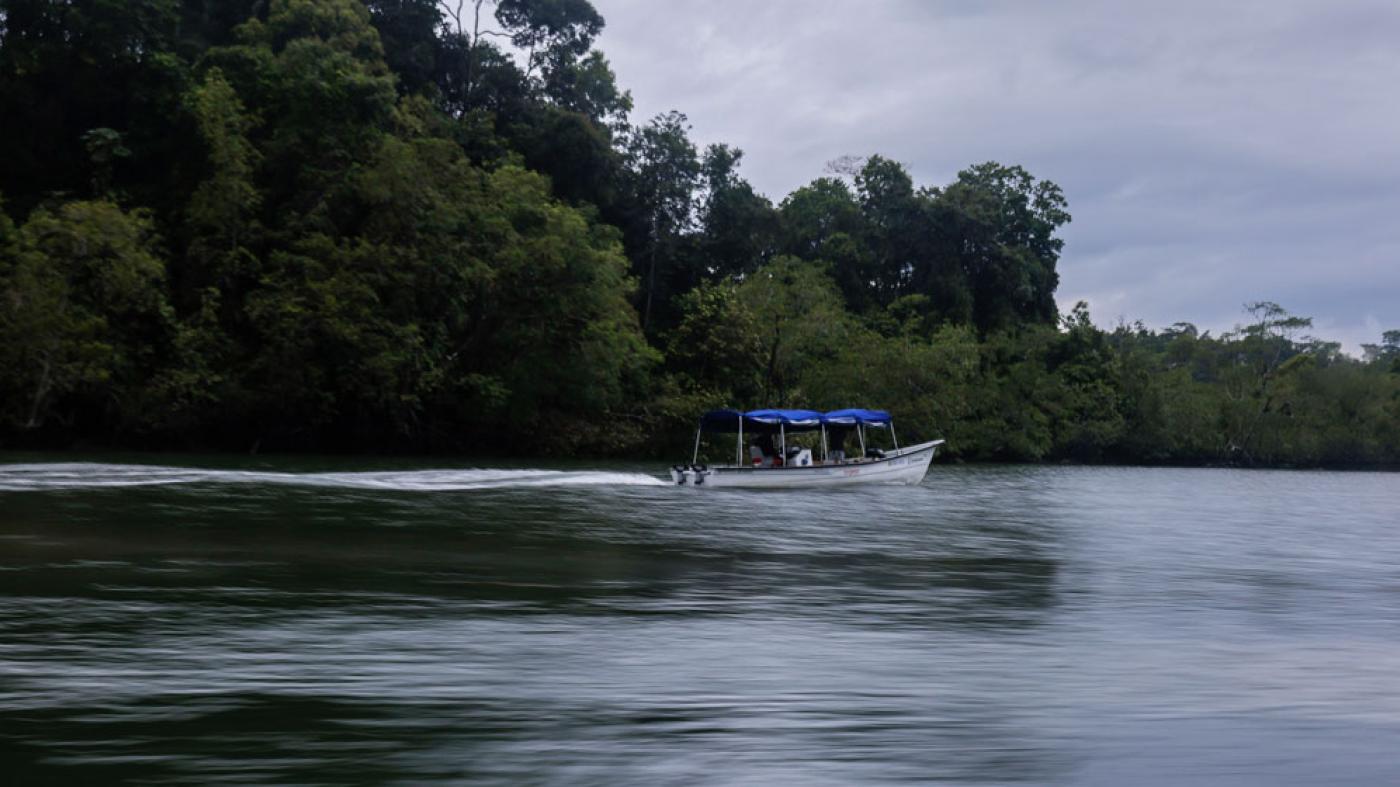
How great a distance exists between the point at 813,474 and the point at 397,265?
19755 millimetres

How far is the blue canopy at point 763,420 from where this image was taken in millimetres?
34344

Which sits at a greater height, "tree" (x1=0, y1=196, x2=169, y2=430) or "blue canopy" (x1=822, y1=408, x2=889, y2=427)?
"tree" (x1=0, y1=196, x2=169, y2=430)

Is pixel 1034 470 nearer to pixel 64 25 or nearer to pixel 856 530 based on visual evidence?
pixel 856 530

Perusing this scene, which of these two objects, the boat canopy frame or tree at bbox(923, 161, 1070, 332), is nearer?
the boat canopy frame

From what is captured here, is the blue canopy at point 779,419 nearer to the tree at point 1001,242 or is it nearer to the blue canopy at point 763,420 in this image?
the blue canopy at point 763,420

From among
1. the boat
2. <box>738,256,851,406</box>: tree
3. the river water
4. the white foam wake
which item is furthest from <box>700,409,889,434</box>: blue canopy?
<box>738,256,851,406</box>: tree

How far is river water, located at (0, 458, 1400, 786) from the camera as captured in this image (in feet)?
21.4

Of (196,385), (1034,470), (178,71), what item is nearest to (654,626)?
(196,385)

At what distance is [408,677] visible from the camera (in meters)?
8.24

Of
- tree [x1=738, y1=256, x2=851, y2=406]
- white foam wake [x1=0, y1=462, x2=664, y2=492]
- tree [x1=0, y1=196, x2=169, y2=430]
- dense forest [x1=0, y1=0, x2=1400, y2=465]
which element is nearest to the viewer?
white foam wake [x1=0, y1=462, x2=664, y2=492]

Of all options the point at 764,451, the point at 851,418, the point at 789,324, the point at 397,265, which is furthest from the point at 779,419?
the point at 789,324

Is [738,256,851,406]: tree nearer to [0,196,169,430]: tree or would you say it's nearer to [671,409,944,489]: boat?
[671,409,944,489]: boat

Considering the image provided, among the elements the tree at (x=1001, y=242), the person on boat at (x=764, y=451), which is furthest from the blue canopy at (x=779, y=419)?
the tree at (x=1001, y=242)

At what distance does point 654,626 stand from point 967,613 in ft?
10.9
